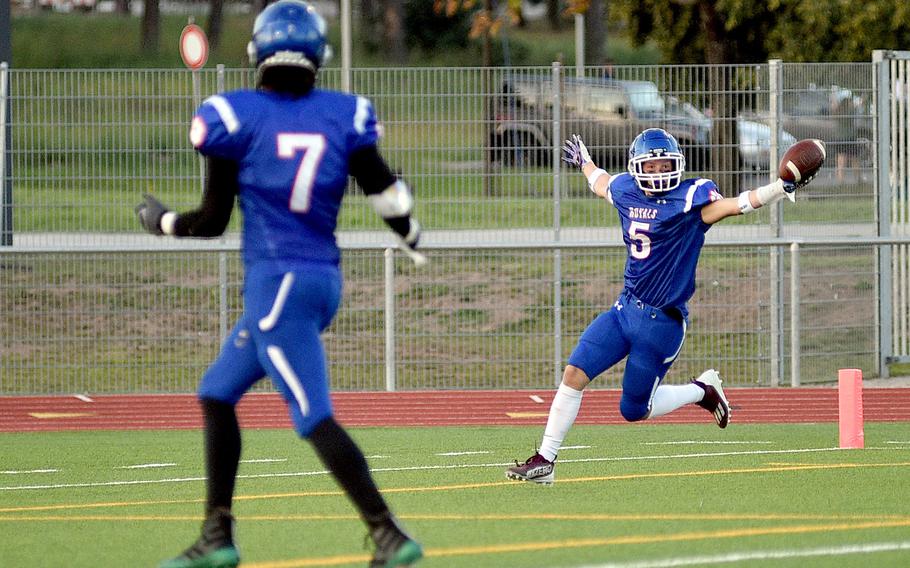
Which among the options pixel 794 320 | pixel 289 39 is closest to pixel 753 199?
pixel 289 39

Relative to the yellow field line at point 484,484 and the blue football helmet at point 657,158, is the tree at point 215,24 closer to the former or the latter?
the blue football helmet at point 657,158

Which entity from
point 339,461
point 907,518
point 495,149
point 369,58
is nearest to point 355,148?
point 339,461

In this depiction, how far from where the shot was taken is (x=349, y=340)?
15.1m

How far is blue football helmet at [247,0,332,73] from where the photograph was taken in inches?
243

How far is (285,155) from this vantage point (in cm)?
598

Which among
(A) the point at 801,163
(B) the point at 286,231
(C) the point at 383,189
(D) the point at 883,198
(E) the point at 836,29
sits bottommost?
(B) the point at 286,231

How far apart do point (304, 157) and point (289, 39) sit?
49cm

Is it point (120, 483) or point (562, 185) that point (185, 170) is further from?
point (120, 483)

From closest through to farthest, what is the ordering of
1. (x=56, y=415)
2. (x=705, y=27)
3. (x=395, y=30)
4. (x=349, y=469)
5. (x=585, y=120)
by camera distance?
(x=349, y=469) < (x=56, y=415) < (x=585, y=120) < (x=705, y=27) < (x=395, y=30)

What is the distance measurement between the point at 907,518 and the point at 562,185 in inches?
308

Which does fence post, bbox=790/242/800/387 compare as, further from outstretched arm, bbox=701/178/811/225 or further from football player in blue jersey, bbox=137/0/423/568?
football player in blue jersey, bbox=137/0/423/568

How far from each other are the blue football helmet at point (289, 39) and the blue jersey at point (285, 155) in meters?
0.14

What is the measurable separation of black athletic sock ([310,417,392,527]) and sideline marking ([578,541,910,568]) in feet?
2.79

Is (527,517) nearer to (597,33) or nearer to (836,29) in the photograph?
(836,29)
